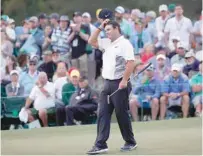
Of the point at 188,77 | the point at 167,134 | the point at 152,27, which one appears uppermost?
the point at 152,27

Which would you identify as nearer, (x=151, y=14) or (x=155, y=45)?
(x=155, y=45)

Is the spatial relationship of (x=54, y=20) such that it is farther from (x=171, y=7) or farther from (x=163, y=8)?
(x=171, y=7)

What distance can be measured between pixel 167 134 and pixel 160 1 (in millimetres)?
6642

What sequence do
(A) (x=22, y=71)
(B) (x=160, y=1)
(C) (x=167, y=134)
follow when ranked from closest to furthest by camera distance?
(C) (x=167, y=134), (A) (x=22, y=71), (B) (x=160, y=1)

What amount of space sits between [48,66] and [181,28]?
2968 mm

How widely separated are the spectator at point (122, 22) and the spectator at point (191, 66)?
223cm

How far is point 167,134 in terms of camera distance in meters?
10.5

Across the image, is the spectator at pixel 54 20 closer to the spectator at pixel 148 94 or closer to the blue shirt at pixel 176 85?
the spectator at pixel 148 94

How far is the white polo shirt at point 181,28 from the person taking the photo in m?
15.2

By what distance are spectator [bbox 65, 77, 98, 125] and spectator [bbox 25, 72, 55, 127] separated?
1.31ft

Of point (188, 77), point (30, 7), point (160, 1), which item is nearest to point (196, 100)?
point (188, 77)

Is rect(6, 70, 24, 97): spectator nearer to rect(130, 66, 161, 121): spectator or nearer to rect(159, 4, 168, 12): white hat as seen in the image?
rect(130, 66, 161, 121): spectator

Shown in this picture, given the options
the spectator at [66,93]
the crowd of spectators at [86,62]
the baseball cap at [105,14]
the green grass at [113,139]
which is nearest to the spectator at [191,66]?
the crowd of spectators at [86,62]

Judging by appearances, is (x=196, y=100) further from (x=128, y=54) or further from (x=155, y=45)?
(x=128, y=54)
